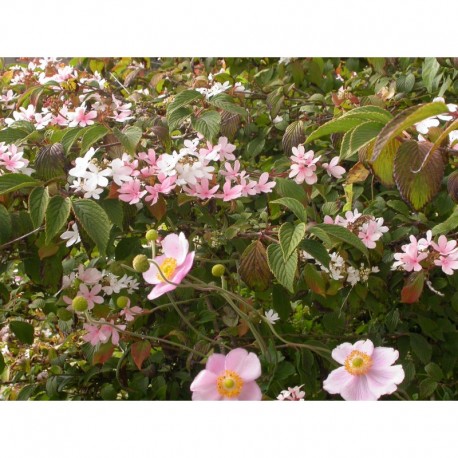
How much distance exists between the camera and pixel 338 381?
0.76 metres

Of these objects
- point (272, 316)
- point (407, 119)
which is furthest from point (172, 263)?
point (272, 316)

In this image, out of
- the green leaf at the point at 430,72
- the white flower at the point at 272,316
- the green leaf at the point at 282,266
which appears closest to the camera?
the green leaf at the point at 282,266

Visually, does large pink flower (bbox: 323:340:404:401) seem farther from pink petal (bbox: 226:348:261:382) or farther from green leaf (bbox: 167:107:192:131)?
green leaf (bbox: 167:107:192:131)

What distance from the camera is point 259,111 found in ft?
4.89

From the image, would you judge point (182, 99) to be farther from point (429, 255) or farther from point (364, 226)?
point (429, 255)

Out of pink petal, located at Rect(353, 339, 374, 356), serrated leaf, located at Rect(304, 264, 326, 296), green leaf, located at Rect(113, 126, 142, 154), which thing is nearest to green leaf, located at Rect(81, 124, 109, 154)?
green leaf, located at Rect(113, 126, 142, 154)

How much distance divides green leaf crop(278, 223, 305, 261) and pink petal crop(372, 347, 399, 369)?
6.1 inches

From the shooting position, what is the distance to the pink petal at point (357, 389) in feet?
2.44

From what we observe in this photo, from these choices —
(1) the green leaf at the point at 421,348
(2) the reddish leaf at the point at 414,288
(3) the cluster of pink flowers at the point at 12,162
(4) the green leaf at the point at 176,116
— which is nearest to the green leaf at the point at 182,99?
(4) the green leaf at the point at 176,116

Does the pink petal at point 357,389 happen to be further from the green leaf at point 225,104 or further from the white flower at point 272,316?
the green leaf at point 225,104

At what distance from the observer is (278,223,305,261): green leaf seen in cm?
81

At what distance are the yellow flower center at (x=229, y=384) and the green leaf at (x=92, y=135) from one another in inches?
16.9

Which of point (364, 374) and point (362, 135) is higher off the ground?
point (362, 135)

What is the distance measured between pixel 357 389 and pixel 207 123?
52 cm
